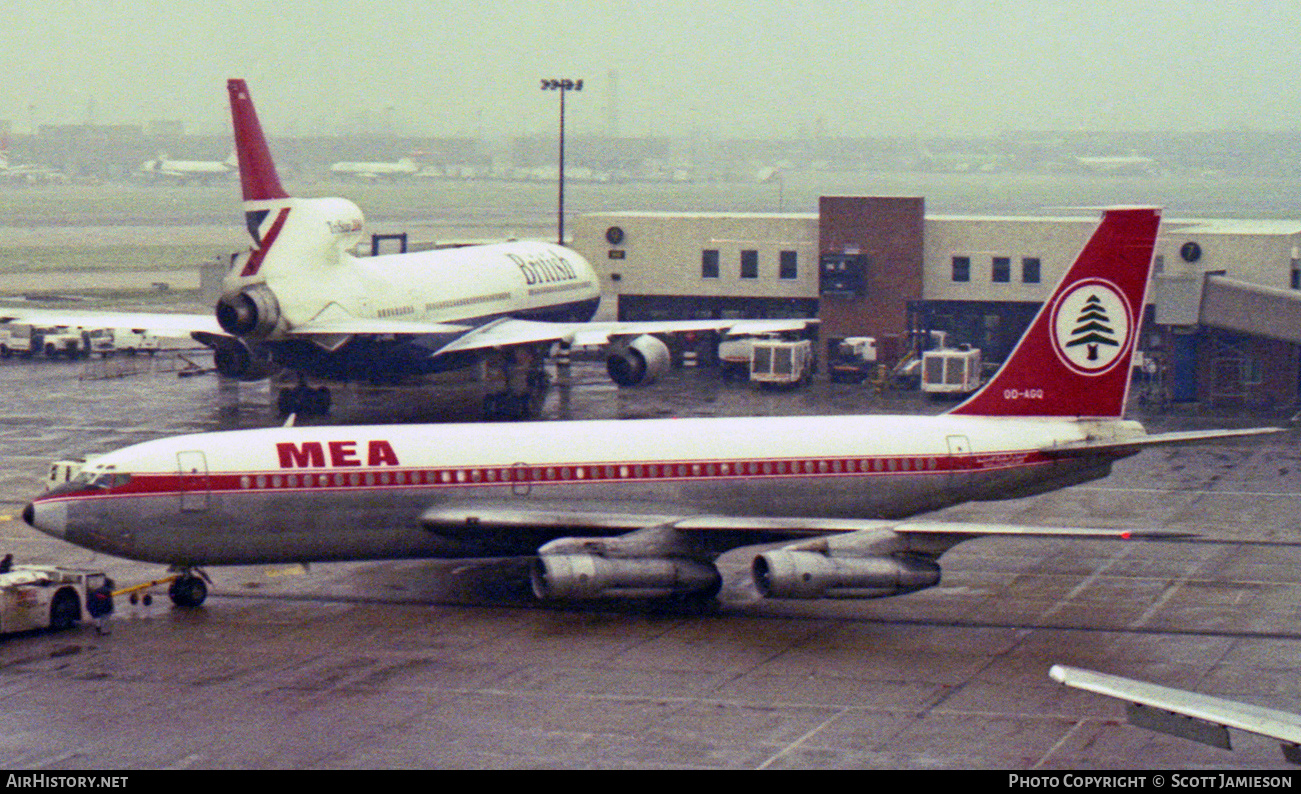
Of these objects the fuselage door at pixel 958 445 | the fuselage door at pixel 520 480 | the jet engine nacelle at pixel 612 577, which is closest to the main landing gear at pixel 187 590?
the fuselage door at pixel 520 480

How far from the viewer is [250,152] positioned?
Result: 65688mm

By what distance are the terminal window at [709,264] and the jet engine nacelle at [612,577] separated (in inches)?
2021

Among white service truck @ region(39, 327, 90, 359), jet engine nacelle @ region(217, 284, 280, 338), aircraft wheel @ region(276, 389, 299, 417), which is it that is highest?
jet engine nacelle @ region(217, 284, 280, 338)

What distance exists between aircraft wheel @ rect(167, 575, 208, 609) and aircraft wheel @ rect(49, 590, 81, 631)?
2212mm

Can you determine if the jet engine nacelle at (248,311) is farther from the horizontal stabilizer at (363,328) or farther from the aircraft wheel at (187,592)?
the aircraft wheel at (187,592)

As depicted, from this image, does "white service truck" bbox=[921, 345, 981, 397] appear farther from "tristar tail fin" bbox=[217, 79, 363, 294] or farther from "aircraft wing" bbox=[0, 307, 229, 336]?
"aircraft wing" bbox=[0, 307, 229, 336]

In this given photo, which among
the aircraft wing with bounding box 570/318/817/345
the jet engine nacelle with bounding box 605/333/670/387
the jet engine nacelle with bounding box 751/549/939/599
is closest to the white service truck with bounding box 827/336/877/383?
the aircraft wing with bounding box 570/318/817/345

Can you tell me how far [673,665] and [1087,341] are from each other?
50.4 ft

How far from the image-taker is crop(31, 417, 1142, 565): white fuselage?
37.8 m

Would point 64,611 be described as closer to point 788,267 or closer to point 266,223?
point 266,223

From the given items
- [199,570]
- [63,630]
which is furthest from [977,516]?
[63,630]

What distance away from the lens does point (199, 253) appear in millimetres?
189750

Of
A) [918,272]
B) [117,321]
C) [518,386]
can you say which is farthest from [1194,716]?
[918,272]
